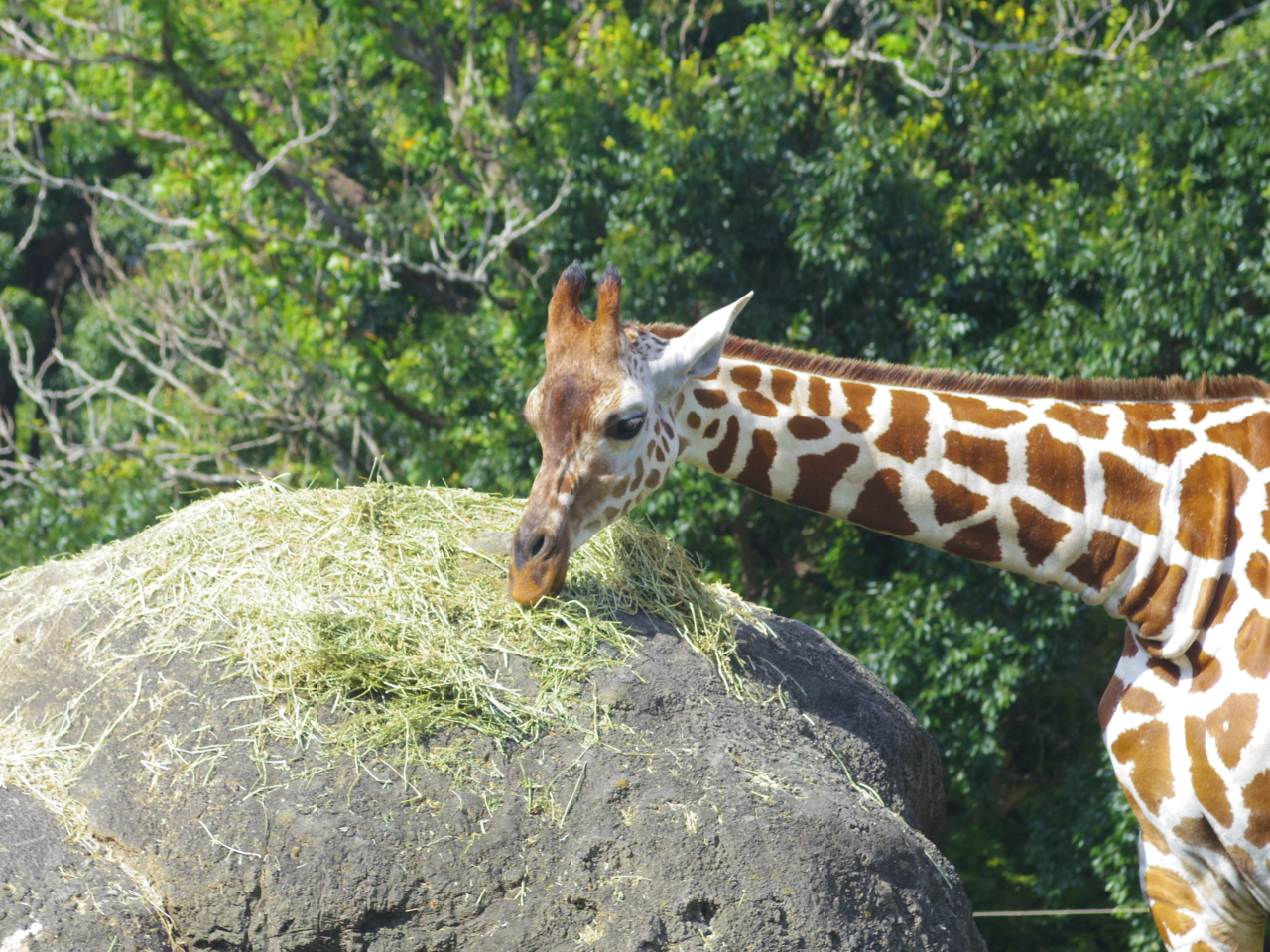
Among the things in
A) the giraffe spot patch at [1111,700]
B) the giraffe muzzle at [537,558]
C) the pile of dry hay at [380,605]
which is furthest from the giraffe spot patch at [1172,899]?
the giraffe muzzle at [537,558]

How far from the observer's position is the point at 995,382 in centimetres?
412

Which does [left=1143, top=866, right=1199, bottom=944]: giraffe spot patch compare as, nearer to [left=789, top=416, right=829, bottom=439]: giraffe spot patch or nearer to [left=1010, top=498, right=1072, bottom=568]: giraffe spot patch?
[left=1010, top=498, right=1072, bottom=568]: giraffe spot patch

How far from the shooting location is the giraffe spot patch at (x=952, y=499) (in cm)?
390

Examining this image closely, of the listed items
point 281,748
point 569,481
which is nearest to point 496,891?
point 281,748

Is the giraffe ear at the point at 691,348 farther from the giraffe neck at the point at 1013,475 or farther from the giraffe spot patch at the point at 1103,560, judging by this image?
the giraffe spot patch at the point at 1103,560

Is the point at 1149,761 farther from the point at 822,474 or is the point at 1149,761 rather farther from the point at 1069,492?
the point at 822,474

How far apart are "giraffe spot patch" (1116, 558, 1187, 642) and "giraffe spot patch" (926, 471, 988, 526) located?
56cm

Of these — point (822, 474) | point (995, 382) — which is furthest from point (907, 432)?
point (995, 382)

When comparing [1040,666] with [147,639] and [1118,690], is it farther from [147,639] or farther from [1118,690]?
[147,639]

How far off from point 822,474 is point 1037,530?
73 centimetres

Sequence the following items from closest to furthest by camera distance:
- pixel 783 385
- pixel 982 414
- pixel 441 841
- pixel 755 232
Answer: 1. pixel 441 841
2. pixel 982 414
3. pixel 783 385
4. pixel 755 232

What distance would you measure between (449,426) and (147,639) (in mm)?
6644

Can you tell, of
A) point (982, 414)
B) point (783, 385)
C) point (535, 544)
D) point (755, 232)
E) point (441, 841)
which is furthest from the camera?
point (755, 232)

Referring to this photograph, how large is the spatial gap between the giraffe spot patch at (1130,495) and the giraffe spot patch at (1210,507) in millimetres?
84
